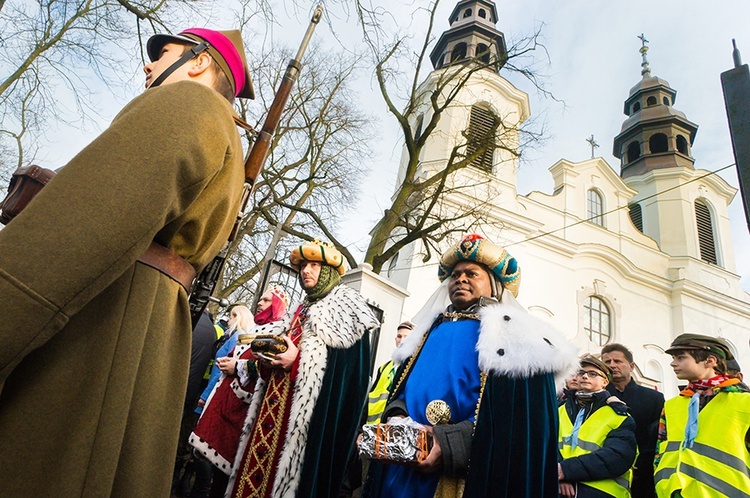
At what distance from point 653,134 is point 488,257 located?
31246mm

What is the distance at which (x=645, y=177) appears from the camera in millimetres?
25906

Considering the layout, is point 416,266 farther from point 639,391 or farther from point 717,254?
point 717,254

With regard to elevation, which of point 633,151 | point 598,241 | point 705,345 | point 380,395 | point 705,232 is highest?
point 633,151

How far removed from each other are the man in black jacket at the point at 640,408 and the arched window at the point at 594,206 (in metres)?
18.5

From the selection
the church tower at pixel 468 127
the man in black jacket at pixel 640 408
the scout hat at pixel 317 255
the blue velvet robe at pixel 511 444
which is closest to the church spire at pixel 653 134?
the church tower at pixel 468 127

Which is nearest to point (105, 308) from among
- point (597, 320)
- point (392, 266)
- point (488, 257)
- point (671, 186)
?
point (488, 257)

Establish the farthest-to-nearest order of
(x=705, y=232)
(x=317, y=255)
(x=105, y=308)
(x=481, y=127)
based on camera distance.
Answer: (x=705, y=232) → (x=481, y=127) → (x=317, y=255) → (x=105, y=308)

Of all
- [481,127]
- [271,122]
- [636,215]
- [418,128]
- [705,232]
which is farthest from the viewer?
[636,215]

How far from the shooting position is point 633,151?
96.3 feet

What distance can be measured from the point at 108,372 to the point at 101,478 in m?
0.22

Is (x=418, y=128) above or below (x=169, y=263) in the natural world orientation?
above

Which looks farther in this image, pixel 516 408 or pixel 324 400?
pixel 324 400

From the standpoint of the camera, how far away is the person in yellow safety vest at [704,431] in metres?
2.97

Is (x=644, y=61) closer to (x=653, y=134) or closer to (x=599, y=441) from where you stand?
(x=653, y=134)
